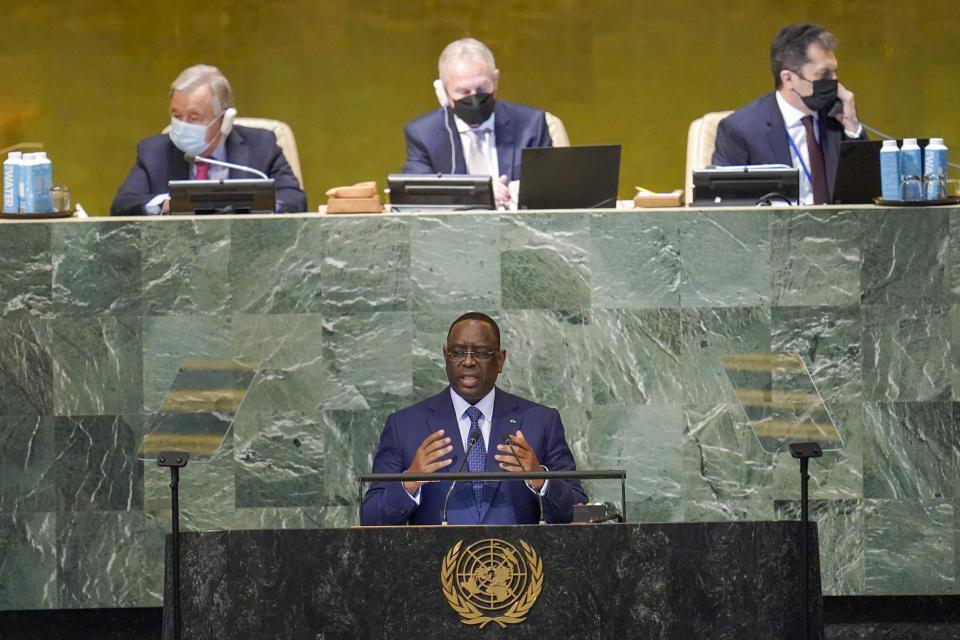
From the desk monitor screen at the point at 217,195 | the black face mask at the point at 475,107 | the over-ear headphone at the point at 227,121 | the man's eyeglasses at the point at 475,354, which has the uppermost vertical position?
the black face mask at the point at 475,107

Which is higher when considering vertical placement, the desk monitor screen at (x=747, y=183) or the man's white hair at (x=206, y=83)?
the man's white hair at (x=206, y=83)

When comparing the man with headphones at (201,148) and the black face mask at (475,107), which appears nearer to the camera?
the man with headphones at (201,148)

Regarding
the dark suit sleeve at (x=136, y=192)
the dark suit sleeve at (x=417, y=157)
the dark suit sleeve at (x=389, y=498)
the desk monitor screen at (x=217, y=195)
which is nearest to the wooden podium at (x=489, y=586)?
the dark suit sleeve at (x=389, y=498)

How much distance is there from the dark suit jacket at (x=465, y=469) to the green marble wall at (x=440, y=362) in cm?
64

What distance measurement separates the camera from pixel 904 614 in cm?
518

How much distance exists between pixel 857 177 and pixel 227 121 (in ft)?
8.34

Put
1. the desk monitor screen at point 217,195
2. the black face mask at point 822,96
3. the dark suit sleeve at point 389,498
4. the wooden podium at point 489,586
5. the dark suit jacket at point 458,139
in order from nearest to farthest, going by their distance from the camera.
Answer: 1. the wooden podium at point 489,586
2. the dark suit sleeve at point 389,498
3. the desk monitor screen at point 217,195
4. the black face mask at point 822,96
5. the dark suit jacket at point 458,139

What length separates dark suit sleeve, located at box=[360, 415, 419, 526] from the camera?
14.1 feet

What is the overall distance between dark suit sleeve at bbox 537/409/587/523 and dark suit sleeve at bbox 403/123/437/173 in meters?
2.22

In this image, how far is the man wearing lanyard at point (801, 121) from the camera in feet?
20.8

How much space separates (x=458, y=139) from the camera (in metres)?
6.58

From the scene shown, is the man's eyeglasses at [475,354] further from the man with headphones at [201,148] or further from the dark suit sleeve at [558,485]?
the man with headphones at [201,148]

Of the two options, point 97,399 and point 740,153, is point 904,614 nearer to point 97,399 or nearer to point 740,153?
point 740,153

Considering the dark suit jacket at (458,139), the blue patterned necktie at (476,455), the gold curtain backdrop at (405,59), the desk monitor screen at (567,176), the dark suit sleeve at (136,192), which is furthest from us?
the gold curtain backdrop at (405,59)
